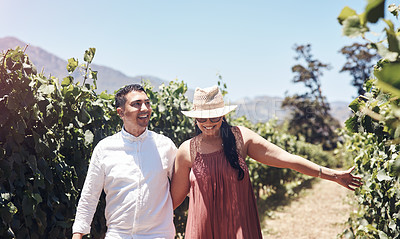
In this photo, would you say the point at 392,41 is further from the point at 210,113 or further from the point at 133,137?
the point at 133,137

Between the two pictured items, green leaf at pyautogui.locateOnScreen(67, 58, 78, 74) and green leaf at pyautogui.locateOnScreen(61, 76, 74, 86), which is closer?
green leaf at pyautogui.locateOnScreen(61, 76, 74, 86)

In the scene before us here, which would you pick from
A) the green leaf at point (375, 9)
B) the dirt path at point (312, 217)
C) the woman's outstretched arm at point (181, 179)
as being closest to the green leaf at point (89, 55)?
the woman's outstretched arm at point (181, 179)

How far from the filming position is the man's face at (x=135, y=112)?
2764 millimetres

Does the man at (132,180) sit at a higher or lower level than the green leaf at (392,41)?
lower

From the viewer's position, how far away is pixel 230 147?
9.05ft

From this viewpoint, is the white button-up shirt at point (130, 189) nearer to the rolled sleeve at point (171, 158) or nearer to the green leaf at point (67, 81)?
the rolled sleeve at point (171, 158)

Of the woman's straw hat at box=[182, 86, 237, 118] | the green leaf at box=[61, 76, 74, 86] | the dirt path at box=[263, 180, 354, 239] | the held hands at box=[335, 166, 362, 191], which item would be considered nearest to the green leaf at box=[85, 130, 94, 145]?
the green leaf at box=[61, 76, 74, 86]

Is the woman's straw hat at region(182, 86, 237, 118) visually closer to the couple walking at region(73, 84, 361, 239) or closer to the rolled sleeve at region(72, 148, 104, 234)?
the couple walking at region(73, 84, 361, 239)

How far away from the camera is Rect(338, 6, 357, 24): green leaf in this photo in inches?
33.5

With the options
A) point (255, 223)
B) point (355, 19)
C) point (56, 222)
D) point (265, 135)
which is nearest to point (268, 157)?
point (255, 223)

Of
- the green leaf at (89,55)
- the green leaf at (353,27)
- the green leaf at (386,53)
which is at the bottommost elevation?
the green leaf at (386,53)

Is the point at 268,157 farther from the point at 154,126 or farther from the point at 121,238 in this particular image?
the point at 154,126

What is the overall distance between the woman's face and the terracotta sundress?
21 centimetres

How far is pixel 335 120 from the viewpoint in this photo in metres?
37.4
